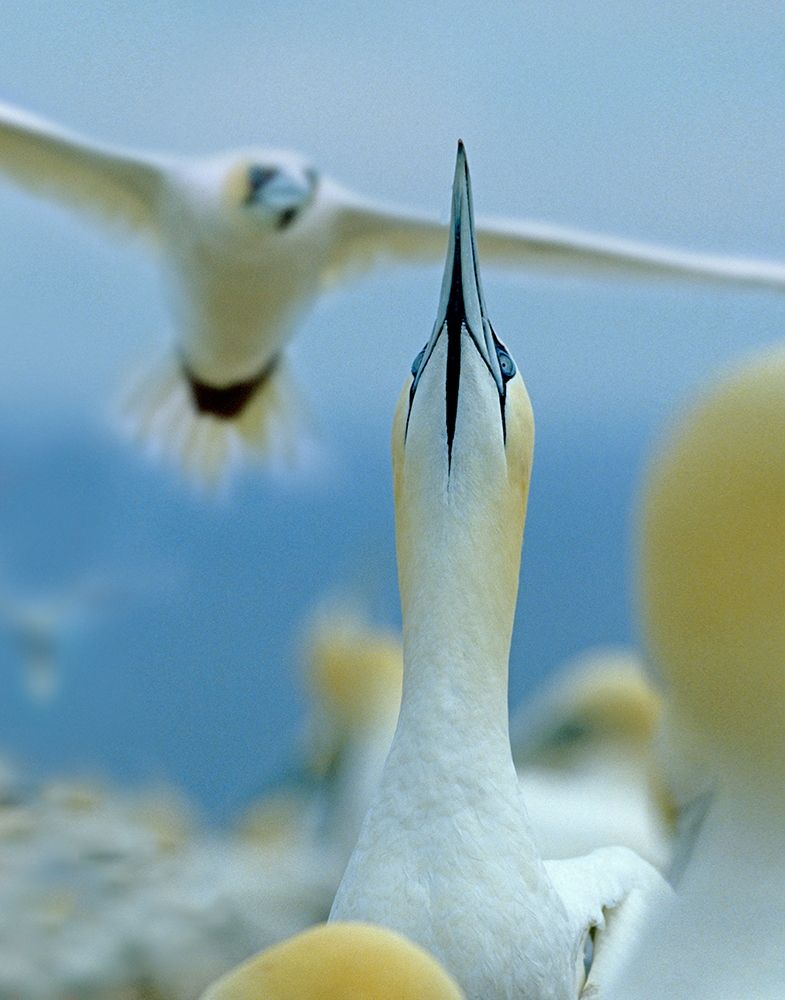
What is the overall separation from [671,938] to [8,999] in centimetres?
38

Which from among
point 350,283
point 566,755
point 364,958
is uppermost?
point 350,283

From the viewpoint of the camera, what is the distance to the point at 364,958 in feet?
2.51

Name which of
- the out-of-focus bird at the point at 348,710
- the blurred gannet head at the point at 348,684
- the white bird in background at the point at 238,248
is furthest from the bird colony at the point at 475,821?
the white bird in background at the point at 238,248

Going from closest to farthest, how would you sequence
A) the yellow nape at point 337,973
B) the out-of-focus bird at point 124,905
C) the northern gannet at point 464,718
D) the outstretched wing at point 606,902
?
the yellow nape at point 337,973, the out-of-focus bird at point 124,905, the northern gannet at point 464,718, the outstretched wing at point 606,902

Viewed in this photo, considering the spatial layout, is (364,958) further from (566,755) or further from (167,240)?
(167,240)

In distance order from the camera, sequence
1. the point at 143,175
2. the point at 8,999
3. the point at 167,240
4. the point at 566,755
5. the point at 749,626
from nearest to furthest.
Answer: the point at 8,999
the point at 749,626
the point at 566,755
the point at 143,175
the point at 167,240

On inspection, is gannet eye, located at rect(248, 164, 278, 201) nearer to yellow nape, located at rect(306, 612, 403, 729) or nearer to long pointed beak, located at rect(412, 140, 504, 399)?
yellow nape, located at rect(306, 612, 403, 729)

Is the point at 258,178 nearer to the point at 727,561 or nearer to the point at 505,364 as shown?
the point at 505,364

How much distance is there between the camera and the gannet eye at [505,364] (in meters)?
1.15

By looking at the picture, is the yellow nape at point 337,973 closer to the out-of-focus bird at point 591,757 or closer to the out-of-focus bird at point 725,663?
the out-of-focus bird at point 725,663

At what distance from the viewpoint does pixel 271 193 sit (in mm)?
4941

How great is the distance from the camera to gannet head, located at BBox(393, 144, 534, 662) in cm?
110

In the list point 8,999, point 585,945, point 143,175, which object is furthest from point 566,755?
point 143,175

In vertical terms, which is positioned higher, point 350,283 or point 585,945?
point 350,283
